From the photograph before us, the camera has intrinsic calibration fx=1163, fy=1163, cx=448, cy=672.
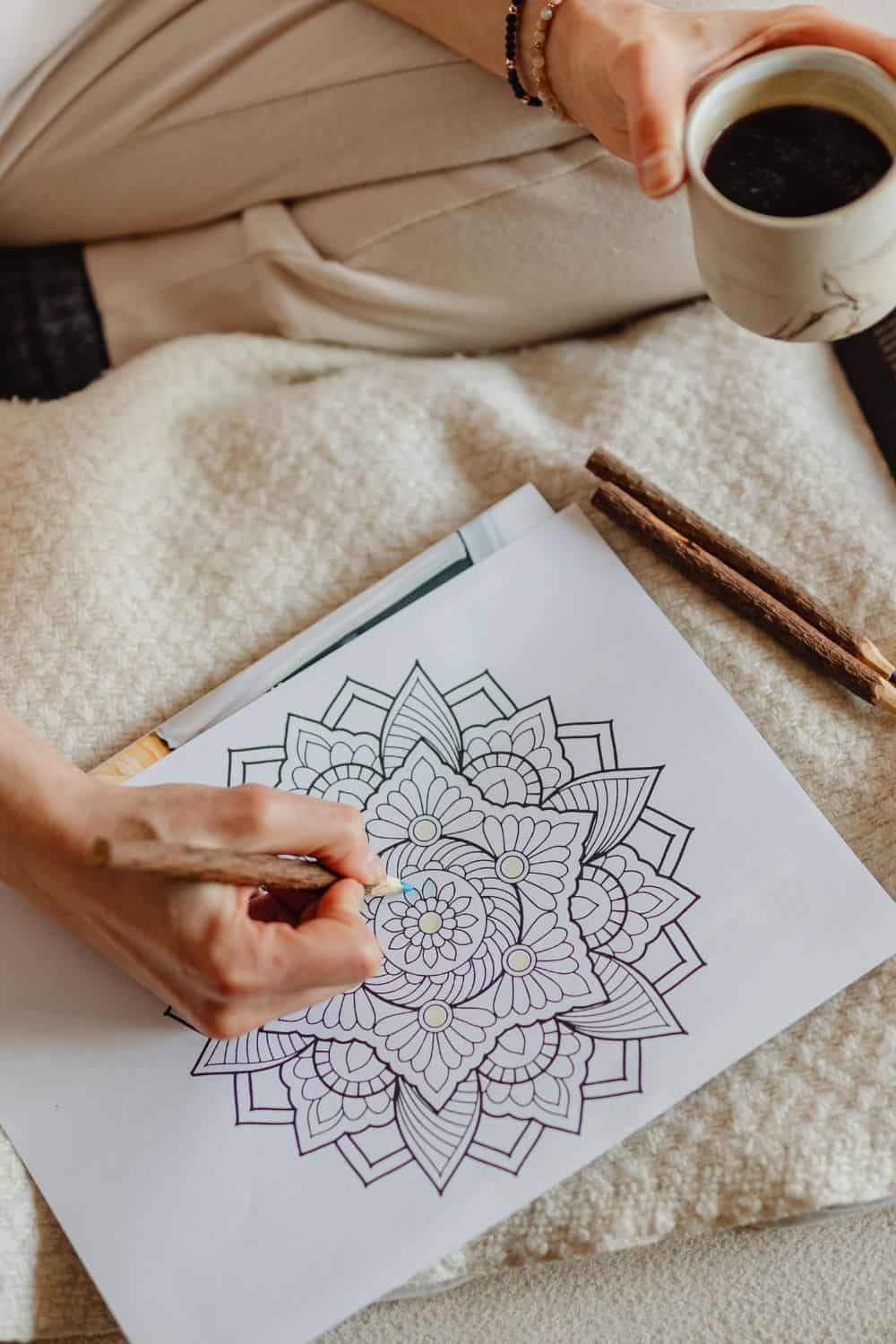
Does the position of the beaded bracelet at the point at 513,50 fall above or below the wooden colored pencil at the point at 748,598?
above

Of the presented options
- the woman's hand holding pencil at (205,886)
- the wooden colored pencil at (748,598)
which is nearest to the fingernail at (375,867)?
the woman's hand holding pencil at (205,886)

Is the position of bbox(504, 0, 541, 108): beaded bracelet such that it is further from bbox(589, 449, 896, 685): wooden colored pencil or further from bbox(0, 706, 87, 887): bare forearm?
bbox(0, 706, 87, 887): bare forearm

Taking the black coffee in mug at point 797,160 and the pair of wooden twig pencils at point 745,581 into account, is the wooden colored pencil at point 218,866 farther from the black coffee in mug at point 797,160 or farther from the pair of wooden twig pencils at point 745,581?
the black coffee in mug at point 797,160

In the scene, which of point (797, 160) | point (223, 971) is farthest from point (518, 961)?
point (797, 160)

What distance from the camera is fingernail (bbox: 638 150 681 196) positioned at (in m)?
0.49

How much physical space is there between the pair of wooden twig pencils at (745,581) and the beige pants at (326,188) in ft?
0.46

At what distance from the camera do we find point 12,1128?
0.55 metres

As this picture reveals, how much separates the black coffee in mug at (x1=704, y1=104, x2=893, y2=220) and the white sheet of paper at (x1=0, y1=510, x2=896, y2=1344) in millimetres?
220

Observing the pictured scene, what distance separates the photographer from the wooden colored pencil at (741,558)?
0.60 meters

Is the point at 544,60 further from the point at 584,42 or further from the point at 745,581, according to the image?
the point at 745,581

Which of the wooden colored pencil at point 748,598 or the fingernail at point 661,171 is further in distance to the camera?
the wooden colored pencil at point 748,598

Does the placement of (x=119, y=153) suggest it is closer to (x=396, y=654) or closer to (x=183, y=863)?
(x=396, y=654)

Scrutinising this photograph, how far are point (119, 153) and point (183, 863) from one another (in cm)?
49

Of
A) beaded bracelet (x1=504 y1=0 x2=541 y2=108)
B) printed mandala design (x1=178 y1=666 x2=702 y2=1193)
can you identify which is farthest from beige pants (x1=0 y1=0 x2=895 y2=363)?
printed mandala design (x1=178 y1=666 x2=702 y2=1193)
